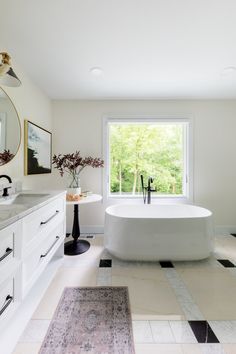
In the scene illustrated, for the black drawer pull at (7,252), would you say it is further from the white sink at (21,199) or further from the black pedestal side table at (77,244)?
the black pedestal side table at (77,244)

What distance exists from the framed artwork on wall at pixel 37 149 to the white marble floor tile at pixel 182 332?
2.03 meters

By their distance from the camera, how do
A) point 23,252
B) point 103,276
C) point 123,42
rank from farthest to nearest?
1. point 103,276
2. point 123,42
3. point 23,252

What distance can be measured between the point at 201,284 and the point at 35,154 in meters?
2.32

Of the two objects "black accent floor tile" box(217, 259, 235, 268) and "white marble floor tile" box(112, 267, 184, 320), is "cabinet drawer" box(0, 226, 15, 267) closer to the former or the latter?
"white marble floor tile" box(112, 267, 184, 320)

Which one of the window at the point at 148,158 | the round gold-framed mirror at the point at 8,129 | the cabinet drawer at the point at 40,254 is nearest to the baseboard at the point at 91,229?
the window at the point at 148,158

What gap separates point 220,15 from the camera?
1.42m

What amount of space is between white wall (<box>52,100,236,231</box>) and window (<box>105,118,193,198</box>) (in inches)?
8.2

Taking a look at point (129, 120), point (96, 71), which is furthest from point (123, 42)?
point (129, 120)

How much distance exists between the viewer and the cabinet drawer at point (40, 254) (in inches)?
45.9

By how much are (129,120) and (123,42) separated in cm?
140

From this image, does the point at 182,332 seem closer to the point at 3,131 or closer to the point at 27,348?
the point at 27,348

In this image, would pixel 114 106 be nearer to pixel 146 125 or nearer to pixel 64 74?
pixel 146 125

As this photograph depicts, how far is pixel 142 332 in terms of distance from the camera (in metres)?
1.25

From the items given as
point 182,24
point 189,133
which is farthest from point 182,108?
point 182,24
